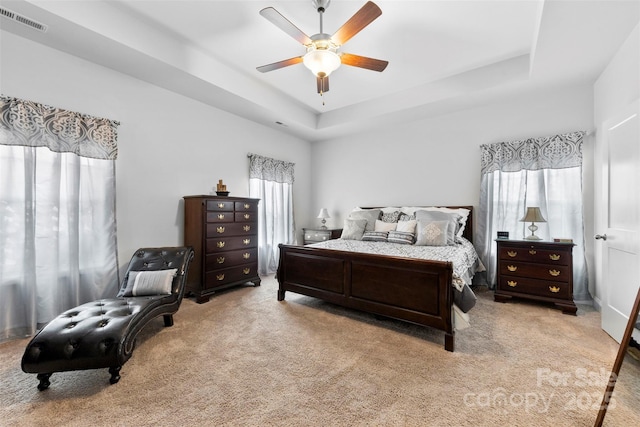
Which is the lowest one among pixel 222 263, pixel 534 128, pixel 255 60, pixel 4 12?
pixel 222 263

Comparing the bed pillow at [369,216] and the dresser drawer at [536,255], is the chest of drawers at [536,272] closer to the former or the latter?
the dresser drawer at [536,255]

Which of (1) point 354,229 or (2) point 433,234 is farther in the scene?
(1) point 354,229

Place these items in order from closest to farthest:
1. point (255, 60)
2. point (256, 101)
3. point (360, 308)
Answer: point (360, 308), point (255, 60), point (256, 101)

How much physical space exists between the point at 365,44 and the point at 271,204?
297 cm

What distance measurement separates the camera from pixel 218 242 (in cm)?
354

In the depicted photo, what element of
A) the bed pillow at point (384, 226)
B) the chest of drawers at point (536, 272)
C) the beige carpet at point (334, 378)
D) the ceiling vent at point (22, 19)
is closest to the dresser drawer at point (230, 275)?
the beige carpet at point (334, 378)

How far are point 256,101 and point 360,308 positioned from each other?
311 centimetres

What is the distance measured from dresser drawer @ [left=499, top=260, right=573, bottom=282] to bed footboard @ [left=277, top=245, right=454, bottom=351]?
167 cm

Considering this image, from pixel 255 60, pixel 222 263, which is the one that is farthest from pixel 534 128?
pixel 222 263

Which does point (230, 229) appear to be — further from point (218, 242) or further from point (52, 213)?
point (52, 213)

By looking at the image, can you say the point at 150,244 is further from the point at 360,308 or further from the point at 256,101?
the point at 360,308

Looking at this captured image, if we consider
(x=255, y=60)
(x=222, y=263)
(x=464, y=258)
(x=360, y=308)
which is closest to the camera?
(x=360, y=308)

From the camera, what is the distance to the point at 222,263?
3570 mm

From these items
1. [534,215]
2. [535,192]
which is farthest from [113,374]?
[535,192]
